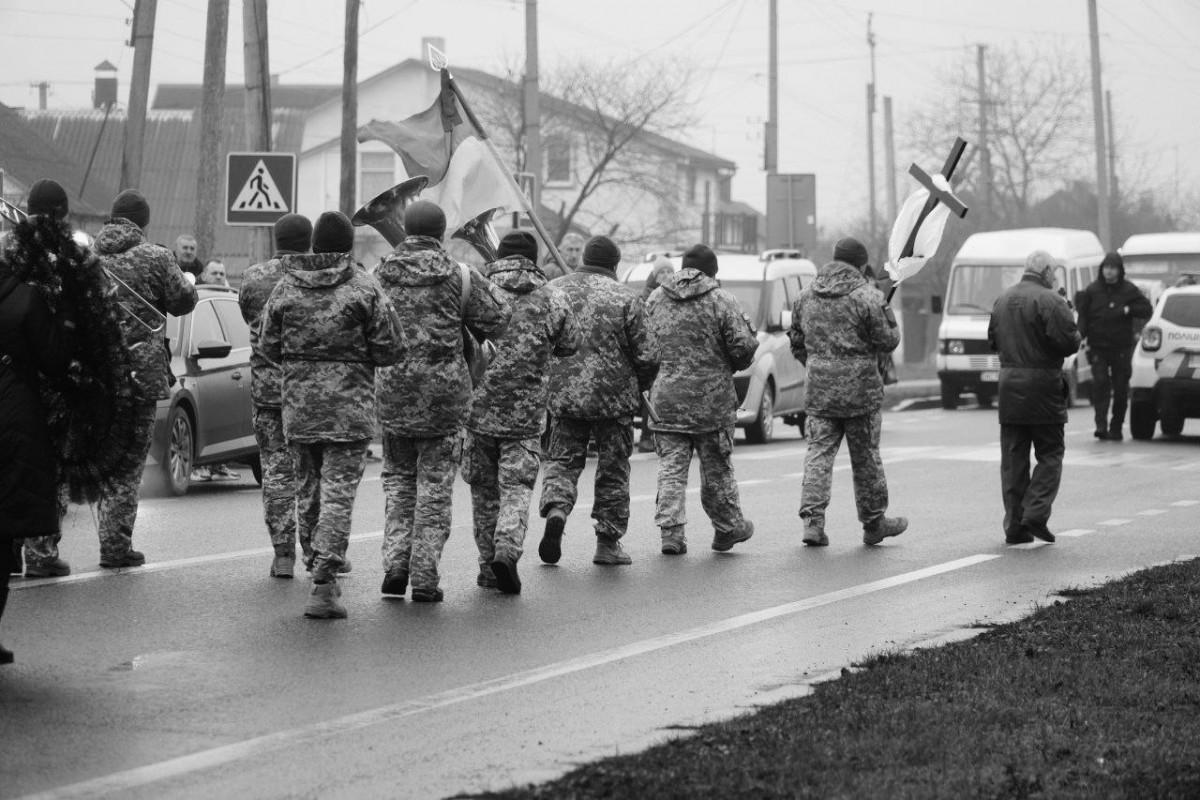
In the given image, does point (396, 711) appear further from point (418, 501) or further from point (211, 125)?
point (211, 125)

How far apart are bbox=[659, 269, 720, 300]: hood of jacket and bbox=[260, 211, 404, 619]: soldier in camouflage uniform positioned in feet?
10.7

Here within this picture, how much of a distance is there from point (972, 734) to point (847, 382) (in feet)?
20.2

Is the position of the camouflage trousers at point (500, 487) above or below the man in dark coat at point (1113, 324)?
below

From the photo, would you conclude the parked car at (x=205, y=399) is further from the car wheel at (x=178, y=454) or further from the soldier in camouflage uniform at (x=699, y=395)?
the soldier in camouflage uniform at (x=699, y=395)

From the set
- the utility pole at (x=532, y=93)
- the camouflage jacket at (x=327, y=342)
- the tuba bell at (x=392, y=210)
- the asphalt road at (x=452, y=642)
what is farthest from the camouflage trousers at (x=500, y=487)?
the utility pole at (x=532, y=93)

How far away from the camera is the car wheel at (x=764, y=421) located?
22031 mm

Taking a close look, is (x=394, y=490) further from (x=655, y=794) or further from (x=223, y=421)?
(x=223, y=421)

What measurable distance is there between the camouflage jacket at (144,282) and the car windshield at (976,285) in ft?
71.7

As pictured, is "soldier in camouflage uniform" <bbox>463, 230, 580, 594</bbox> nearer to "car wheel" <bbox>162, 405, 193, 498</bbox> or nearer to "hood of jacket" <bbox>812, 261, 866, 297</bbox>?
"hood of jacket" <bbox>812, 261, 866, 297</bbox>

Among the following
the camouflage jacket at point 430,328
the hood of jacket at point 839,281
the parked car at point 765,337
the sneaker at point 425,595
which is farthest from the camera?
the parked car at point 765,337

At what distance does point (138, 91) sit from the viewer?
2222 cm

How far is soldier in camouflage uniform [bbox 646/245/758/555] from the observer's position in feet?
39.3

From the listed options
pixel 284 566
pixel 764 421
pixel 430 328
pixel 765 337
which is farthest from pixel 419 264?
pixel 764 421

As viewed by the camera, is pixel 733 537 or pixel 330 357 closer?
pixel 330 357
